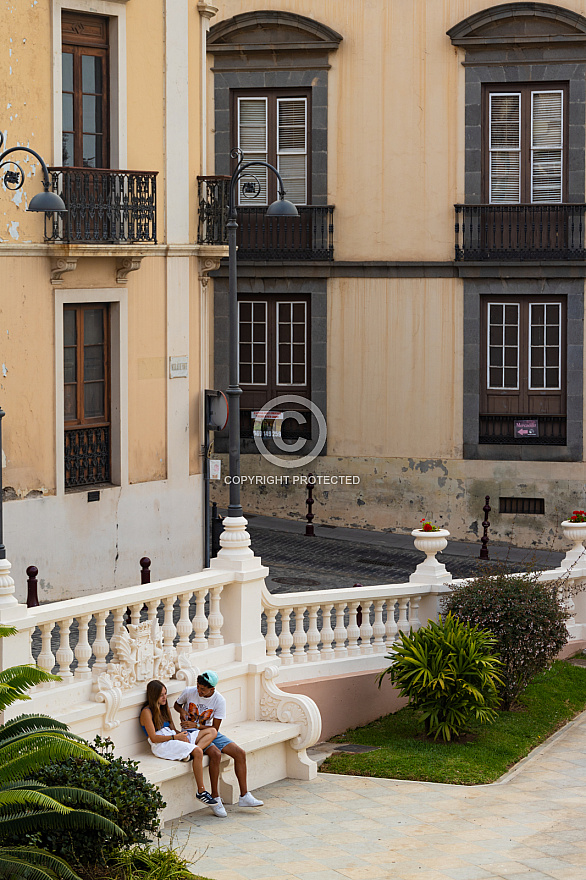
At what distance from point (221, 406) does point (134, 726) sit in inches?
427

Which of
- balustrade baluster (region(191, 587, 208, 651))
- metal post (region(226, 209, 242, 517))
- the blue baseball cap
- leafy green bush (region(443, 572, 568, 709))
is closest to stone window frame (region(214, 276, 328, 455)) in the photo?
metal post (region(226, 209, 242, 517))

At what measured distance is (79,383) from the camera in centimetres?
1978

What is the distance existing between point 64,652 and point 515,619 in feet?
16.9

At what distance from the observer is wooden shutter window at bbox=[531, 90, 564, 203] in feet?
81.5

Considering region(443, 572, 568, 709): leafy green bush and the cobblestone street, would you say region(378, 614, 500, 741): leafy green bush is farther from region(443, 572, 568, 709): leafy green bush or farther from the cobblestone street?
the cobblestone street

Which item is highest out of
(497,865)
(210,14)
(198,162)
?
(210,14)

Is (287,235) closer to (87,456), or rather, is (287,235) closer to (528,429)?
(528,429)

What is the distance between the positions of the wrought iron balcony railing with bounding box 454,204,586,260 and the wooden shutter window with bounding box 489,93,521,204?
0.43 meters

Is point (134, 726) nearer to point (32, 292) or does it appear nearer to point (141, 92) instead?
point (32, 292)

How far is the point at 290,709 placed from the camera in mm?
12133

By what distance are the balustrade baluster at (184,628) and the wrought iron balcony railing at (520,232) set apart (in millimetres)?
14590

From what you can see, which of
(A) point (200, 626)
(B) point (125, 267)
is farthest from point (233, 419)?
(B) point (125, 267)

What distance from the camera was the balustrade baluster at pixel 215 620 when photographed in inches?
473

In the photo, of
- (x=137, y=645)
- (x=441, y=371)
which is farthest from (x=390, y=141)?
(x=137, y=645)
